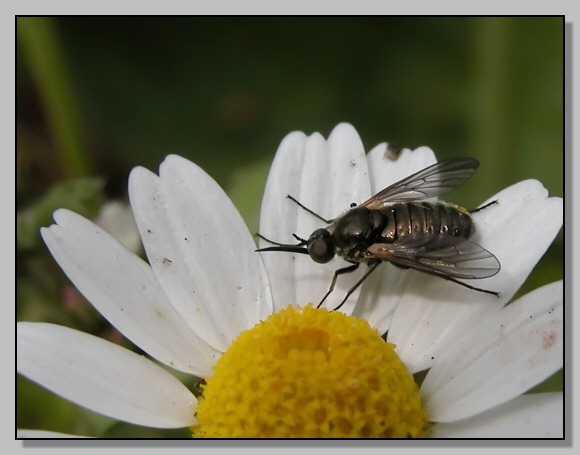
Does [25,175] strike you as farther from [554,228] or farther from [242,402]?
[554,228]

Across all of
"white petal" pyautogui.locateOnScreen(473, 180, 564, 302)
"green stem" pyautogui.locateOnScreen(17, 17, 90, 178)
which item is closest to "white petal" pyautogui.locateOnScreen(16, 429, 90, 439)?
"white petal" pyautogui.locateOnScreen(473, 180, 564, 302)

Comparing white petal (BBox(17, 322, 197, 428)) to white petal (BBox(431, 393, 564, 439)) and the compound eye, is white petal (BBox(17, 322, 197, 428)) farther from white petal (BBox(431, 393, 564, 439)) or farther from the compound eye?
white petal (BBox(431, 393, 564, 439))

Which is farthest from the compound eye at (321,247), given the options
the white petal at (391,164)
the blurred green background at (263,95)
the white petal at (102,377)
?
the blurred green background at (263,95)

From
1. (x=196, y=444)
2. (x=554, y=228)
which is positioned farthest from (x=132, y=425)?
(x=554, y=228)

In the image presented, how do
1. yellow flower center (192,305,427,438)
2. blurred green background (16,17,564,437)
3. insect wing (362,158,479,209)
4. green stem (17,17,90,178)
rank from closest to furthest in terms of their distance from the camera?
Answer: yellow flower center (192,305,427,438), insect wing (362,158,479,209), blurred green background (16,17,564,437), green stem (17,17,90,178)

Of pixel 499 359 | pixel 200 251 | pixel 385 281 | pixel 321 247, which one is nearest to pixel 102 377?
pixel 200 251

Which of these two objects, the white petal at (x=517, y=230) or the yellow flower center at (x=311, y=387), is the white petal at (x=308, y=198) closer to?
the yellow flower center at (x=311, y=387)

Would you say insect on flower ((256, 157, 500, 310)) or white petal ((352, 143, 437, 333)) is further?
white petal ((352, 143, 437, 333))
